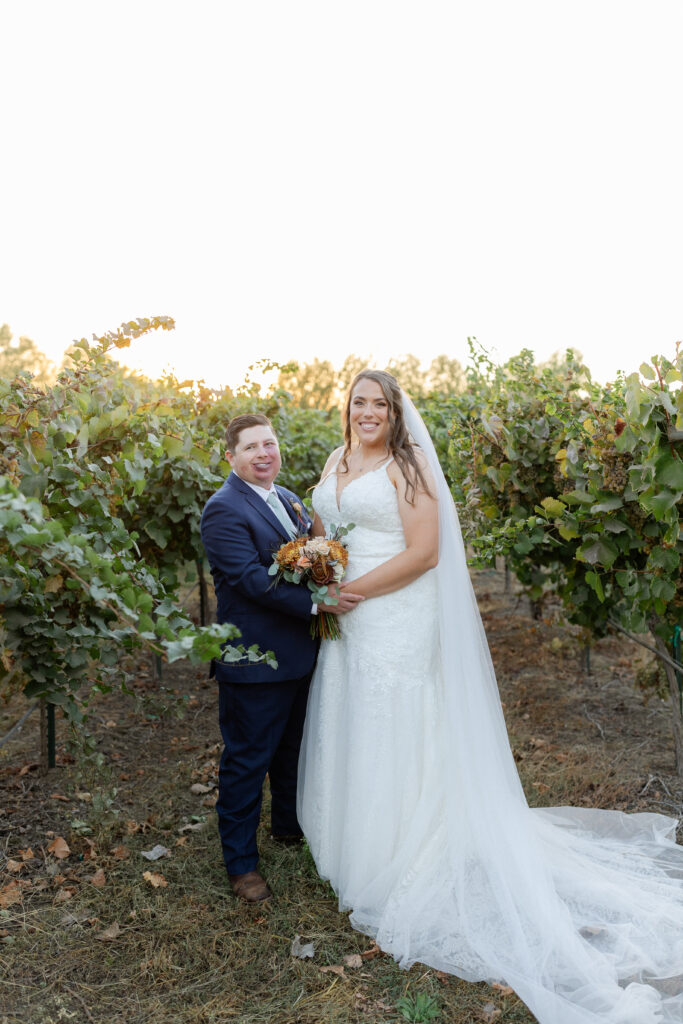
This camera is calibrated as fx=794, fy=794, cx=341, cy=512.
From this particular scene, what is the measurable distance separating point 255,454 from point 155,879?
6.65 feet

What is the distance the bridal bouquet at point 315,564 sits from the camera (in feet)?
10.9

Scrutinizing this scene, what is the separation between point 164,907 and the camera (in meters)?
3.50

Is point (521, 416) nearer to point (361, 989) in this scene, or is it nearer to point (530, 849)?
point (530, 849)

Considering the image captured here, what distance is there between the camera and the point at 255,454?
351cm

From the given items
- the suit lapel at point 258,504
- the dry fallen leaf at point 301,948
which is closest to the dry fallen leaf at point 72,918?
the dry fallen leaf at point 301,948

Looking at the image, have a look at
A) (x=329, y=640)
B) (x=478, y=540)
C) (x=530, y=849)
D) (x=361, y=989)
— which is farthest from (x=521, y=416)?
(x=361, y=989)

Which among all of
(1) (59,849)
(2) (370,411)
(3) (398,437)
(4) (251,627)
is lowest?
(1) (59,849)

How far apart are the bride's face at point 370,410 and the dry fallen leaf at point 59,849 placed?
253 cm

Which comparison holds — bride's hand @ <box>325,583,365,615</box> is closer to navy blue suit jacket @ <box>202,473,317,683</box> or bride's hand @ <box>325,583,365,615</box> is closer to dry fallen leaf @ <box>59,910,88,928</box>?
navy blue suit jacket @ <box>202,473,317,683</box>

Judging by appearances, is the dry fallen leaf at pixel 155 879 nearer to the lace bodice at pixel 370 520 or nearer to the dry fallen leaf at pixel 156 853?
the dry fallen leaf at pixel 156 853

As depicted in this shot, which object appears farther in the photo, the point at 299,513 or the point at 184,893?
the point at 299,513

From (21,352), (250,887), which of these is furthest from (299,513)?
(21,352)

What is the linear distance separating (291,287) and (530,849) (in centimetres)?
1515

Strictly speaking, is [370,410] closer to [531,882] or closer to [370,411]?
[370,411]
